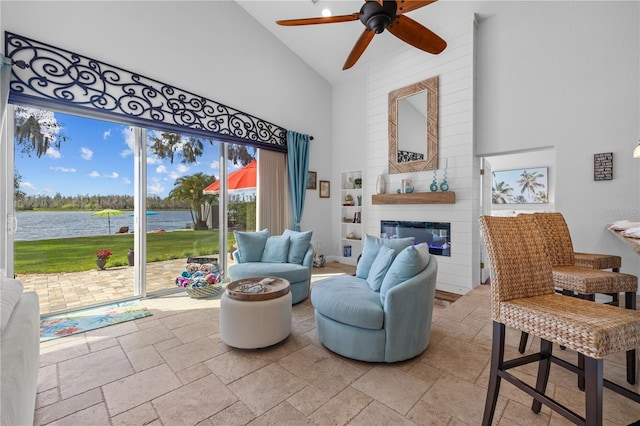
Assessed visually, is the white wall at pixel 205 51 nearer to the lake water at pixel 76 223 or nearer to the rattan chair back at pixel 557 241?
the lake water at pixel 76 223

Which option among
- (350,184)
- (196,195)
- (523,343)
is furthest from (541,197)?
(196,195)

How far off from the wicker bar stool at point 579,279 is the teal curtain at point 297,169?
→ 3702 millimetres

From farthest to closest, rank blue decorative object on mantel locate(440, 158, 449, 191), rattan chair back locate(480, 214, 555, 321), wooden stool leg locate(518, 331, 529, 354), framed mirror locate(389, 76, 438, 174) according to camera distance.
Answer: framed mirror locate(389, 76, 438, 174) < blue decorative object on mantel locate(440, 158, 449, 191) < wooden stool leg locate(518, 331, 529, 354) < rattan chair back locate(480, 214, 555, 321)

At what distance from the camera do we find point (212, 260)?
4.42 metres

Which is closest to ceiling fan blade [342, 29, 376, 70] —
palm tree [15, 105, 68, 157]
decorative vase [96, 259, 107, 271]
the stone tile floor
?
the stone tile floor

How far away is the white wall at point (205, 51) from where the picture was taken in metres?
2.94

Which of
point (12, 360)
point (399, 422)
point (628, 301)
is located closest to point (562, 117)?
point (628, 301)

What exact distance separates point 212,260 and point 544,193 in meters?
6.70

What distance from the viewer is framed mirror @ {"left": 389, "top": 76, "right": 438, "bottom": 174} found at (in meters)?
4.33

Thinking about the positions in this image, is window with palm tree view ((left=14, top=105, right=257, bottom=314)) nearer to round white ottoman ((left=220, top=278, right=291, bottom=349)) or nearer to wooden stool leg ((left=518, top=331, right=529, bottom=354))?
round white ottoman ((left=220, top=278, right=291, bottom=349))

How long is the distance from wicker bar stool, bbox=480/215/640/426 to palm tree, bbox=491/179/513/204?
553 centimetres

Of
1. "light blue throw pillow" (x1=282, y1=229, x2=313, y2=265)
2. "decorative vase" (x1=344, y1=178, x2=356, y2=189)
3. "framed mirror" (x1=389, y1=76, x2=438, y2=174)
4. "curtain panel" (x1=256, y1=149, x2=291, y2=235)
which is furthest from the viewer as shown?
"decorative vase" (x1=344, y1=178, x2=356, y2=189)

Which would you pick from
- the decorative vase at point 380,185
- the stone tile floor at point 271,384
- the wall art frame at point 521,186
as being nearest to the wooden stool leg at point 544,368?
the stone tile floor at point 271,384

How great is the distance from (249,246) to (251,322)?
5.64ft
